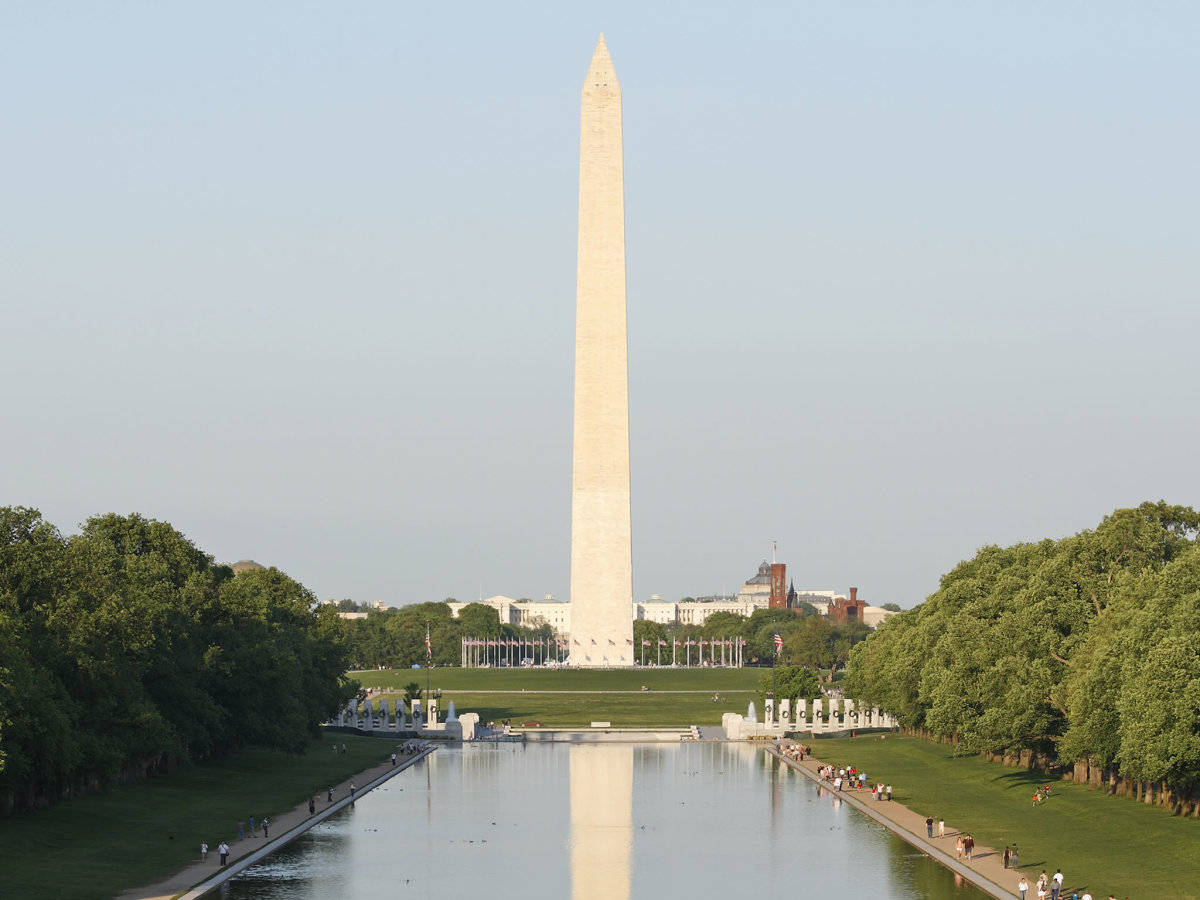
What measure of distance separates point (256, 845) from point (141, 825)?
5163 mm

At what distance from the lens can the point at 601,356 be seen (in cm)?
13488

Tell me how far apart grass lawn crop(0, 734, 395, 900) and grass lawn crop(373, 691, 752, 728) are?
102 ft

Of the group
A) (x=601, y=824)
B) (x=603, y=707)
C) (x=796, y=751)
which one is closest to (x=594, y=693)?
(x=603, y=707)

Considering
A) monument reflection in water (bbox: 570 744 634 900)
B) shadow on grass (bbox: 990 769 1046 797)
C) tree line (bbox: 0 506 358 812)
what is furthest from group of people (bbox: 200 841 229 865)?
shadow on grass (bbox: 990 769 1046 797)

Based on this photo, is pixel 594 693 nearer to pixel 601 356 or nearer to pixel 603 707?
pixel 603 707

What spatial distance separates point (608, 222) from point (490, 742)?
166 ft

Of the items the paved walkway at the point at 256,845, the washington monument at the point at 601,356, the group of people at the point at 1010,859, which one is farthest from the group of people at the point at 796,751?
the washington monument at the point at 601,356

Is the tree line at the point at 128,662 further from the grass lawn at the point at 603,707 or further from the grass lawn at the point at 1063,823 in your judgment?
the grass lawn at the point at 1063,823

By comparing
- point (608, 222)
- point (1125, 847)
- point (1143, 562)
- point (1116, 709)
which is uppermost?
point (608, 222)

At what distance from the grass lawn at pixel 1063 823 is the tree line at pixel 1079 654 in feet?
4.98

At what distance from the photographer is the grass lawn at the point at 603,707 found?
10838 cm

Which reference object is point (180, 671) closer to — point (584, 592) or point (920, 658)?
point (920, 658)

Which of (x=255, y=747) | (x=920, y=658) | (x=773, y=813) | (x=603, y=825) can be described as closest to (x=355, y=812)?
(x=603, y=825)

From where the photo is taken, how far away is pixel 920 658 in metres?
82.2
